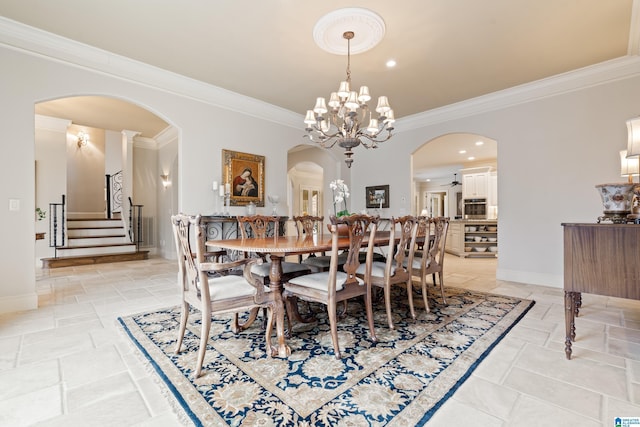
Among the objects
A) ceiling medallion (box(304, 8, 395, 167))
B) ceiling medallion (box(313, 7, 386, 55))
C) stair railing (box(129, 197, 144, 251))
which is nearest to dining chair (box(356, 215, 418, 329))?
ceiling medallion (box(304, 8, 395, 167))

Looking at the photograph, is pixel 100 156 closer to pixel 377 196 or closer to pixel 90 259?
pixel 90 259

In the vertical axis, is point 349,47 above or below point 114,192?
above

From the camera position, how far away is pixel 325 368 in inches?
71.5

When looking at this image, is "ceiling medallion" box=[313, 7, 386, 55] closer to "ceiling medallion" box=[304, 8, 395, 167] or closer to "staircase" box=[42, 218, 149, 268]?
"ceiling medallion" box=[304, 8, 395, 167]

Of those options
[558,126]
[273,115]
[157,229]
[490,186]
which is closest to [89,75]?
[273,115]

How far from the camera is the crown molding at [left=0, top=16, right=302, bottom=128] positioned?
112 inches

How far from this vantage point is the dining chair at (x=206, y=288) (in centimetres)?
175

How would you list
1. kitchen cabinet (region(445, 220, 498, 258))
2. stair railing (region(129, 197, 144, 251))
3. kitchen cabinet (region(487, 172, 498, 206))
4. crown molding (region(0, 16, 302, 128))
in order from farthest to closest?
1. kitchen cabinet (region(487, 172, 498, 206))
2. kitchen cabinet (region(445, 220, 498, 258))
3. stair railing (region(129, 197, 144, 251))
4. crown molding (region(0, 16, 302, 128))

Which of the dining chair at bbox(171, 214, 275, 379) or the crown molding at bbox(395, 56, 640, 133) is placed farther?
the crown molding at bbox(395, 56, 640, 133)

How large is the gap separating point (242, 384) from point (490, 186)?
9.41m

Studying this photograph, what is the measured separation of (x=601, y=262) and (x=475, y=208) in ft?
26.2

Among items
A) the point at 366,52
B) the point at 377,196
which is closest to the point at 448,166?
the point at 377,196

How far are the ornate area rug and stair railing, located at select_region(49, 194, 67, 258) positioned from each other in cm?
479

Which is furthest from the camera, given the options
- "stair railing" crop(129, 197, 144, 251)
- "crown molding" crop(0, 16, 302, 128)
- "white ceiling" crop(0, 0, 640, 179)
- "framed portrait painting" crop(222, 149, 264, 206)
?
"stair railing" crop(129, 197, 144, 251)
